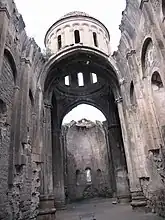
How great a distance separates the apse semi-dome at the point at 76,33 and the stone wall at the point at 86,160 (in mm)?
11402

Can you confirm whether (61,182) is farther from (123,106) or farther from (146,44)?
(146,44)

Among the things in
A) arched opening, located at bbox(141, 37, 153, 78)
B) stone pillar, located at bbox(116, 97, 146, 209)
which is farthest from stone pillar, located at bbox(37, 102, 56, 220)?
arched opening, located at bbox(141, 37, 153, 78)

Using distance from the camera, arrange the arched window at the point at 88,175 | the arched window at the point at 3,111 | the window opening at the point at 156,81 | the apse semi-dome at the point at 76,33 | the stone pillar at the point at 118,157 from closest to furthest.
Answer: the arched window at the point at 3,111
the window opening at the point at 156,81
the apse semi-dome at the point at 76,33
the stone pillar at the point at 118,157
the arched window at the point at 88,175

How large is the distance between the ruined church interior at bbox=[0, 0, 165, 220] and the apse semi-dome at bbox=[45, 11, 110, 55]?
7 centimetres

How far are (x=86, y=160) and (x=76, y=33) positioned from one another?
1514 centimetres

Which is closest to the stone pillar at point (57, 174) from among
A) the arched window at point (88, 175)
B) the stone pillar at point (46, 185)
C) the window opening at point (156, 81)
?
the stone pillar at point (46, 185)

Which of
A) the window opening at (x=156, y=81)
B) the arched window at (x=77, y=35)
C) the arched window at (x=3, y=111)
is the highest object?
the arched window at (x=77, y=35)

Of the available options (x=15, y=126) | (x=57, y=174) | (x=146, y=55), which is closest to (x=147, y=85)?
(x=146, y=55)

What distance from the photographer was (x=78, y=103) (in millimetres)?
19219

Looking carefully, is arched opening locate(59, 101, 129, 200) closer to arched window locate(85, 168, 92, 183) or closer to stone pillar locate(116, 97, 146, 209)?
arched window locate(85, 168, 92, 183)

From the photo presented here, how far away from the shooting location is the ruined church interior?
6.80m

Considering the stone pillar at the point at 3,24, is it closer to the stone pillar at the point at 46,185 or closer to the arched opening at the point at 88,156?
the stone pillar at the point at 46,185

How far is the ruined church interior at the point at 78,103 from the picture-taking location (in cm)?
680

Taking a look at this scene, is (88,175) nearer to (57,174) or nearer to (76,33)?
(57,174)
